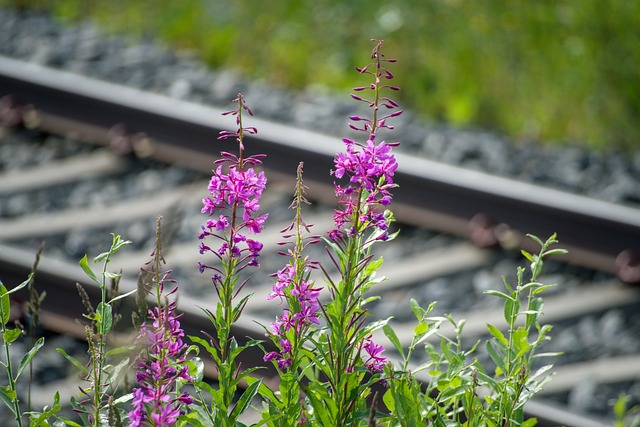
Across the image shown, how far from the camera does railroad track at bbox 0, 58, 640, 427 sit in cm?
453

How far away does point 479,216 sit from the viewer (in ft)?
16.3

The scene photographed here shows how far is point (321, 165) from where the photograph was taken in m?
5.29

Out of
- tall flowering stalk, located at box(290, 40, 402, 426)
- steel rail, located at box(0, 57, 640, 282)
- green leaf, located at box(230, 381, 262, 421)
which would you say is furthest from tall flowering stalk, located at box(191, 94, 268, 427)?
steel rail, located at box(0, 57, 640, 282)

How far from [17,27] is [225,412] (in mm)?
5535

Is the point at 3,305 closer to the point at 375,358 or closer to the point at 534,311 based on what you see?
the point at 375,358

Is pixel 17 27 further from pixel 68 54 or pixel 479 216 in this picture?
pixel 479 216

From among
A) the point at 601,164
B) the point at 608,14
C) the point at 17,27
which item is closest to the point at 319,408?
the point at 601,164

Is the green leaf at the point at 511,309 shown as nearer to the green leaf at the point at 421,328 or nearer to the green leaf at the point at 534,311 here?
the green leaf at the point at 534,311

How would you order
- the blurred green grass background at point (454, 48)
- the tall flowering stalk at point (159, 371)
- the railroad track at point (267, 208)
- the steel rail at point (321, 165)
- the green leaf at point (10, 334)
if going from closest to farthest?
the tall flowering stalk at point (159, 371)
the green leaf at point (10, 334)
the railroad track at point (267, 208)
the steel rail at point (321, 165)
the blurred green grass background at point (454, 48)

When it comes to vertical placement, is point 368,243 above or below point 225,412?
above

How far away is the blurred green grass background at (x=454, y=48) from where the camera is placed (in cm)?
611

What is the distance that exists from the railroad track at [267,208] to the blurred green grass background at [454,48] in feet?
3.68

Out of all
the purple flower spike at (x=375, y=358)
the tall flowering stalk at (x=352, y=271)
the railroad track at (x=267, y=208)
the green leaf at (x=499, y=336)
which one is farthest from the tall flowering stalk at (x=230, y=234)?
the railroad track at (x=267, y=208)

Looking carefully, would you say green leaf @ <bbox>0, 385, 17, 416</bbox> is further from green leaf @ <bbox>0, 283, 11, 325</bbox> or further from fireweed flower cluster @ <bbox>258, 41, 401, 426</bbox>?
fireweed flower cluster @ <bbox>258, 41, 401, 426</bbox>
